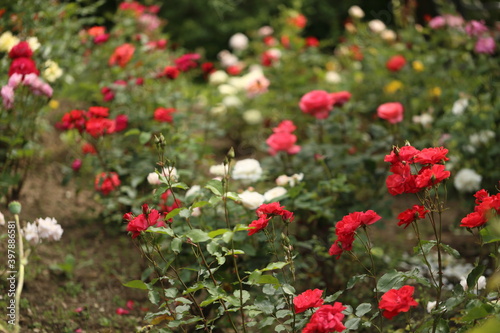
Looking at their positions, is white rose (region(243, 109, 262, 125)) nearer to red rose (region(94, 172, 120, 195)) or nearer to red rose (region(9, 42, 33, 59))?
red rose (region(94, 172, 120, 195))

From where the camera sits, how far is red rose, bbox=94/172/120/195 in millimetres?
2436

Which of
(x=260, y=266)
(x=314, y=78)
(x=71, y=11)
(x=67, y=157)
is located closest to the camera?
(x=260, y=266)

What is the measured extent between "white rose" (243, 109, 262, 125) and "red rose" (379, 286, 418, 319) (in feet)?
8.99

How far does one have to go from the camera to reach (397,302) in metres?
1.36

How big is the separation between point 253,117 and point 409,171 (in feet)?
8.56

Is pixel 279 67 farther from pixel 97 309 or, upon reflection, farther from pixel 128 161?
pixel 97 309

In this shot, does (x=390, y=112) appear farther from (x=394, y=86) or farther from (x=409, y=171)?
(x=394, y=86)

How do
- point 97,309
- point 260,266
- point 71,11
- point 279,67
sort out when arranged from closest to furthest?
point 260,266 < point 97,309 < point 71,11 < point 279,67

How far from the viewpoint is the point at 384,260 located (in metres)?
2.77

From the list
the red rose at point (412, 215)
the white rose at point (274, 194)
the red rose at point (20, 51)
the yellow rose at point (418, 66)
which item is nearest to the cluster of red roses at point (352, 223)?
the red rose at point (412, 215)

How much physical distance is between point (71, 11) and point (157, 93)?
0.67 meters

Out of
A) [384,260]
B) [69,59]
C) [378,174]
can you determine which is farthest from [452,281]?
[69,59]

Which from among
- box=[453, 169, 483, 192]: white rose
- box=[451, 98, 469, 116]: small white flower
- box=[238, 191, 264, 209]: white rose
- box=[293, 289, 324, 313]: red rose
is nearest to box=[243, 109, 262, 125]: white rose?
box=[451, 98, 469, 116]: small white flower

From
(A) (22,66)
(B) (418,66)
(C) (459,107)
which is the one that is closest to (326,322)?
(A) (22,66)
